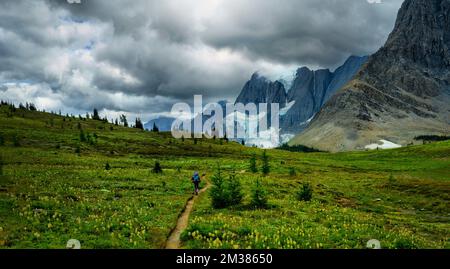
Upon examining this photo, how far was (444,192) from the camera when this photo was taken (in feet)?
176

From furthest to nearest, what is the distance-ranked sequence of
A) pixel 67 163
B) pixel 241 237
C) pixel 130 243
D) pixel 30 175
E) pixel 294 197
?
pixel 67 163 → pixel 30 175 → pixel 294 197 → pixel 241 237 → pixel 130 243

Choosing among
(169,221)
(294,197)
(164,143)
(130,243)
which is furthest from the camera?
(164,143)

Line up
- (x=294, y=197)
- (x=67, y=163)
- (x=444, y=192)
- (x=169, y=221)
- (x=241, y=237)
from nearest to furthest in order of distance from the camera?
1. (x=241, y=237)
2. (x=169, y=221)
3. (x=294, y=197)
4. (x=444, y=192)
5. (x=67, y=163)

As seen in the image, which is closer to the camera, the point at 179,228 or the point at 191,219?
the point at 179,228

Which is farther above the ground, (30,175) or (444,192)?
(30,175)
